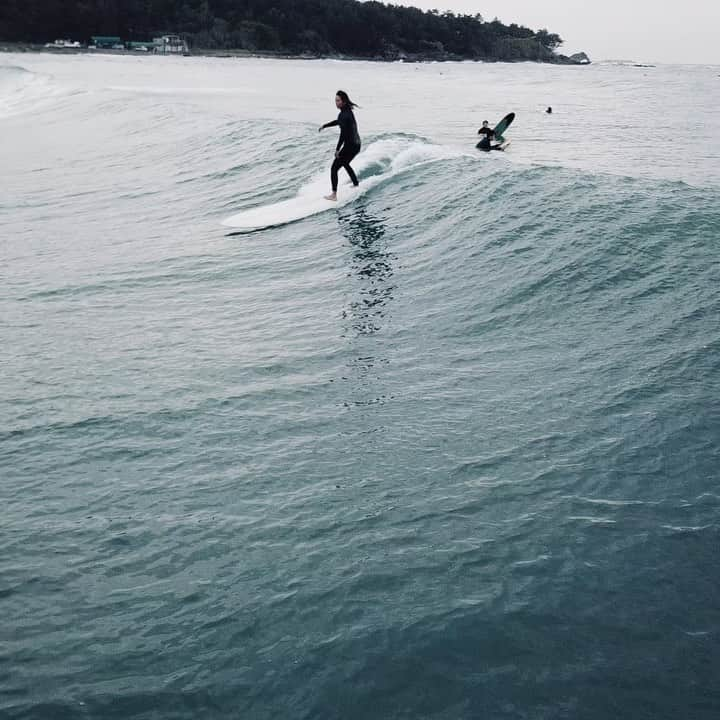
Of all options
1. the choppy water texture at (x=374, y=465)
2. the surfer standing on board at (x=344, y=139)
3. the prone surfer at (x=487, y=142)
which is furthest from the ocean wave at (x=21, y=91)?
the choppy water texture at (x=374, y=465)

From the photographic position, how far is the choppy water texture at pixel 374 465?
420cm

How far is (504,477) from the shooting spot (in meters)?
6.02

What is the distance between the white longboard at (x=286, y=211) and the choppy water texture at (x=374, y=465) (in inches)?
27.1

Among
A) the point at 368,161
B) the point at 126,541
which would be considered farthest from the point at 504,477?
the point at 368,161

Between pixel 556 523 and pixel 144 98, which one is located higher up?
pixel 144 98

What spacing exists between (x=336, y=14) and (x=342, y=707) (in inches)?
8458

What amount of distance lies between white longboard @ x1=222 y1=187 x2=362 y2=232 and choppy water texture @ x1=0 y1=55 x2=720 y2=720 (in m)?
0.69

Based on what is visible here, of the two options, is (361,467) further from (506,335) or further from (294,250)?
(294,250)

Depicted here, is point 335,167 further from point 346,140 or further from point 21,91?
point 21,91

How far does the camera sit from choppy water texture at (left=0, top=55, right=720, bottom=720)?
4.20 meters

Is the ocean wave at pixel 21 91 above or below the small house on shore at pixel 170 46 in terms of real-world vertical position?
below

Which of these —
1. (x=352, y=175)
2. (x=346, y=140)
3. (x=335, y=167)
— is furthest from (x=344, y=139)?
(x=352, y=175)

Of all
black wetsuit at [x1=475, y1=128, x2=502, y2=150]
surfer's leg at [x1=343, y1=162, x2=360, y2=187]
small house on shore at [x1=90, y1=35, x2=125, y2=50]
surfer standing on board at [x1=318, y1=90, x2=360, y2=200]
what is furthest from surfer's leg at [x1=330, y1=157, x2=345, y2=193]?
small house on shore at [x1=90, y1=35, x2=125, y2=50]

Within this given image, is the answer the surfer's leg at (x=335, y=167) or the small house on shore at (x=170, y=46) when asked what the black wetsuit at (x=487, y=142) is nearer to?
the surfer's leg at (x=335, y=167)
